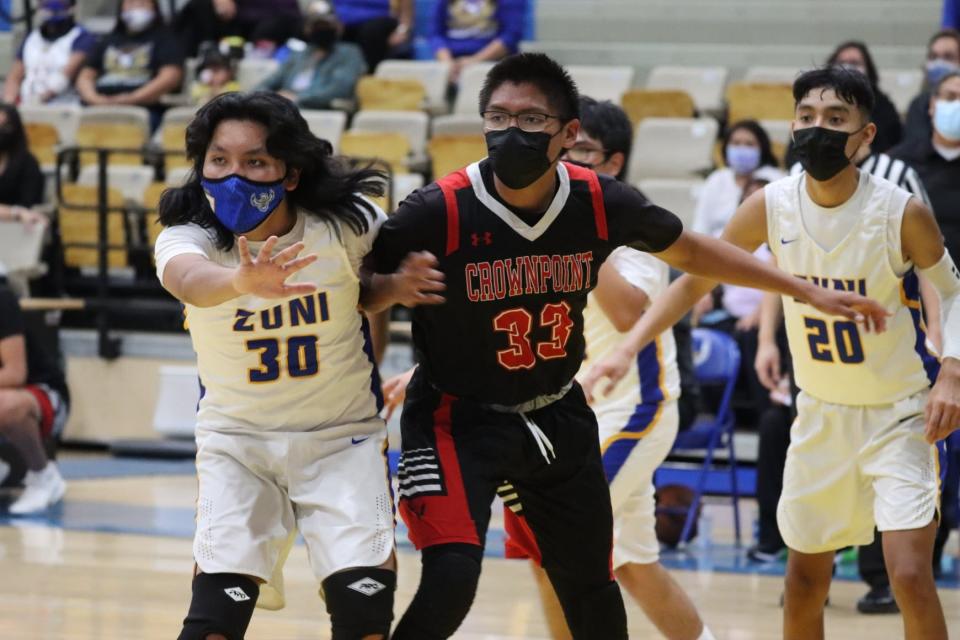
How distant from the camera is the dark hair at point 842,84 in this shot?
14.9 feet

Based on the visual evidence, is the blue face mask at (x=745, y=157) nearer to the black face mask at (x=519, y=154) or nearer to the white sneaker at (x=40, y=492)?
the white sneaker at (x=40, y=492)

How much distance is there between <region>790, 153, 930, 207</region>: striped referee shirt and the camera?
607 cm

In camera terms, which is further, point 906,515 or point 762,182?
point 762,182

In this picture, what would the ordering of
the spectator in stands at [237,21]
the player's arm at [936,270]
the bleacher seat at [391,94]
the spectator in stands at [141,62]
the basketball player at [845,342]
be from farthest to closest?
the spectator in stands at [237,21], the spectator in stands at [141,62], the bleacher seat at [391,94], the basketball player at [845,342], the player's arm at [936,270]

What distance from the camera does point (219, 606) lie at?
3705 millimetres

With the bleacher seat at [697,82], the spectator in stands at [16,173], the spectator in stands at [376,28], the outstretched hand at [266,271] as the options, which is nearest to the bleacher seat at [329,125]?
the spectator in stands at [376,28]

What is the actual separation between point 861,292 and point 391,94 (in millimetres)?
7870

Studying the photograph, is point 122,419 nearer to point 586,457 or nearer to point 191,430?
point 191,430

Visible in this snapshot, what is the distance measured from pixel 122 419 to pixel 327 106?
115 inches

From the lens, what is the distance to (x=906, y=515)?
4367 mm

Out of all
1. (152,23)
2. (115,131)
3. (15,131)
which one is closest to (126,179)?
(115,131)

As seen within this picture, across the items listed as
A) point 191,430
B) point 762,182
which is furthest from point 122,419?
point 762,182

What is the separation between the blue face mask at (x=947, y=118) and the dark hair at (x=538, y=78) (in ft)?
12.2

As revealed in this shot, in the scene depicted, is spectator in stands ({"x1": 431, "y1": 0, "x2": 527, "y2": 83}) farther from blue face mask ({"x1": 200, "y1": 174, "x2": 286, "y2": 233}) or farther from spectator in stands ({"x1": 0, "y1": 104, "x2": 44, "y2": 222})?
blue face mask ({"x1": 200, "y1": 174, "x2": 286, "y2": 233})
